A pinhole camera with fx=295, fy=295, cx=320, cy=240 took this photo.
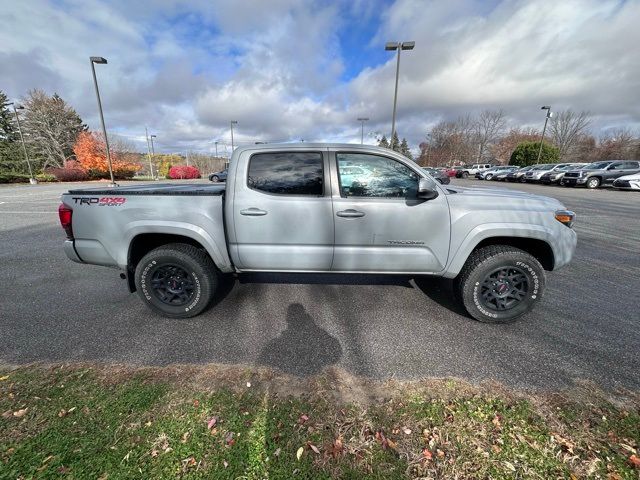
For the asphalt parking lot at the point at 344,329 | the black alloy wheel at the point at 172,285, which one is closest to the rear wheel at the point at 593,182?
the asphalt parking lot at the point at 344,329

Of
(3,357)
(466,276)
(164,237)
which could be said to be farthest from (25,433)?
(466,276)

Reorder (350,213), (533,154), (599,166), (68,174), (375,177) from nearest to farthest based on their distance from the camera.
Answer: (350,213) → (375,177) → (599,166) → (68,174) → (533,154)

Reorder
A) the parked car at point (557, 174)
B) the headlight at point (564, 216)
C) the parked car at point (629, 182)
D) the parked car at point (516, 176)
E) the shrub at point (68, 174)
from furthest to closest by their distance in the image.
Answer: the shrub at point (68, 174) → the parked car at point (516, 176) → the parked car at point (557, 174) → the parked car at point (629, 182) → the headlight at point (564, 216)

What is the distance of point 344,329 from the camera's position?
3.16 m

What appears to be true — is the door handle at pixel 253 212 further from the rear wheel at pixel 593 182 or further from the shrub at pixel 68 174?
the shrub at pixel 68 174

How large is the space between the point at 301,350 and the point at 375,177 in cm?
191

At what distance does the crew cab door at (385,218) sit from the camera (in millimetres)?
3045

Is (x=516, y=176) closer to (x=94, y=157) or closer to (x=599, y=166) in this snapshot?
(x=599, y=166)

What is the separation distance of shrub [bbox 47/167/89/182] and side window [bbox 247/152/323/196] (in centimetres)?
3873

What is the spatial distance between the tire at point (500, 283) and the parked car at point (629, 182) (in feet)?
77.4

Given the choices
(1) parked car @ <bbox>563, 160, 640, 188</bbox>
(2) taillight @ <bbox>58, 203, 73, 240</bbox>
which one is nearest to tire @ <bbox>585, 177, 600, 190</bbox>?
(1) parked car @ <bbox>563, 160, 640, 188</bbox>

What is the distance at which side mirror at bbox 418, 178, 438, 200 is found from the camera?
9.44 feet

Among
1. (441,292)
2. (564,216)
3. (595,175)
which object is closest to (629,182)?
(595,175)

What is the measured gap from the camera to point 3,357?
8.70 ft
